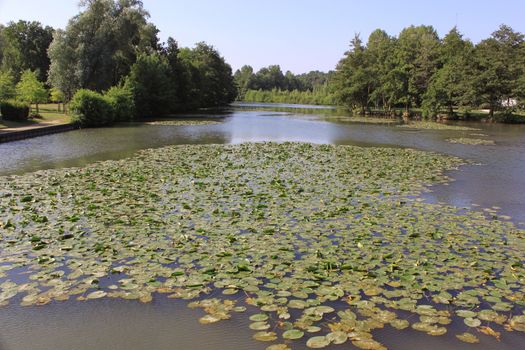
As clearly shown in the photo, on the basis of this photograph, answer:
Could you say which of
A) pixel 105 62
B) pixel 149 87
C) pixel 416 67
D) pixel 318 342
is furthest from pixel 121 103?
pixel 416 67

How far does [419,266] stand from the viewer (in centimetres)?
619

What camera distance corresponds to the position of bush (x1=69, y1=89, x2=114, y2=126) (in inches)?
1228

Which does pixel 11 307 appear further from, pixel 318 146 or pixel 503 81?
pixel 503 81

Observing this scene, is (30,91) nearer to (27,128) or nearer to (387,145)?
(27,128)

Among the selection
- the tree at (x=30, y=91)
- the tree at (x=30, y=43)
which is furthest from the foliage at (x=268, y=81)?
the tree at (x=30, y=91)

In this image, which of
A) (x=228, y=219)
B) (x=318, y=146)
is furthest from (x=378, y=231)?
(x=318, y=146)

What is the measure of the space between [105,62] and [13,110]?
14445 millimetres

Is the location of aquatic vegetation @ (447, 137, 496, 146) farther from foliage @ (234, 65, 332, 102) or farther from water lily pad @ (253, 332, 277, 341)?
foliage @ (234, 65, 332, 102)

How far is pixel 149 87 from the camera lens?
152 ft

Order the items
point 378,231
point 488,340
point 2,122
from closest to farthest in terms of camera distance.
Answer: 1. point 488,340
2. point 378,231
3. point 2,122

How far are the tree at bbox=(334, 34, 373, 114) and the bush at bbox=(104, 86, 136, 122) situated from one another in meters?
30.9

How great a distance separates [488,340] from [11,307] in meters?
5.42

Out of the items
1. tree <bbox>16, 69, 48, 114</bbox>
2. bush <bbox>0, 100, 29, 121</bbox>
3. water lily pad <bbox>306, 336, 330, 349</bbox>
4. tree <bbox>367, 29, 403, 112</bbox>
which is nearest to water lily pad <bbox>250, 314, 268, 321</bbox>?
water lily pad <bbox>306, 336, 330, 349</bbox>

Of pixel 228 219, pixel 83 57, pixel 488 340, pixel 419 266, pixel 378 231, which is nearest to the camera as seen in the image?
pixel 488 340
